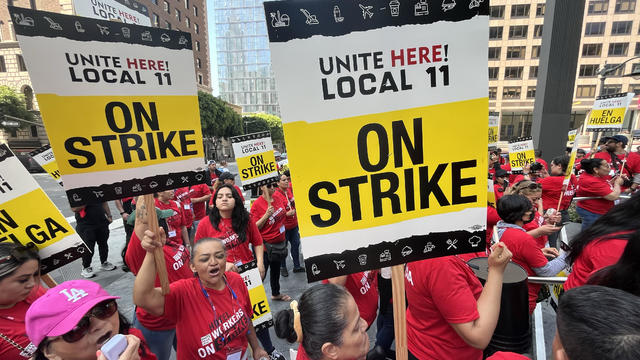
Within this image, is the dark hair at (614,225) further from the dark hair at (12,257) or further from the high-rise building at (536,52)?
the high-rise building at (536,52)

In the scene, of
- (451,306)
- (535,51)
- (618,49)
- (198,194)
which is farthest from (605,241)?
(618,49)

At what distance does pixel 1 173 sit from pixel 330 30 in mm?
2648

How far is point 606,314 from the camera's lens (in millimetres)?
1021

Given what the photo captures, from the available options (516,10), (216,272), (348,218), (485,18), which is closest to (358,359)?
(348,218)

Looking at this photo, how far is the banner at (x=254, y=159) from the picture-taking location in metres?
5.86

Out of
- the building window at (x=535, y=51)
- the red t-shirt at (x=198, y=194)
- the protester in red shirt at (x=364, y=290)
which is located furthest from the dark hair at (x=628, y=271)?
the building window at (x=535, y=51)

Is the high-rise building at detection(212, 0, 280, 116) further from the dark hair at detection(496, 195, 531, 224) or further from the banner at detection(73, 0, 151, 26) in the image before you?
the dark hair at detection(496, 195, 531, 224)

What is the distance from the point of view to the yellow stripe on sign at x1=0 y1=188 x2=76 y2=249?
7.45 feet

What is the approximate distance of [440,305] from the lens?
1.73 metres

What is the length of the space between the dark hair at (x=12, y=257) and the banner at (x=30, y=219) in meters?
0.22

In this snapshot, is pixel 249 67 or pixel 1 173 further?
pixel 249 67

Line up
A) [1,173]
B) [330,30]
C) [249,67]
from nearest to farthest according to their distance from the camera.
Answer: [330,30] < [1,173] < [249,67]

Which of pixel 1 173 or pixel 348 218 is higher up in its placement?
pixel 1 173

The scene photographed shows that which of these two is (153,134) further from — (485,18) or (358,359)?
(485,18)
